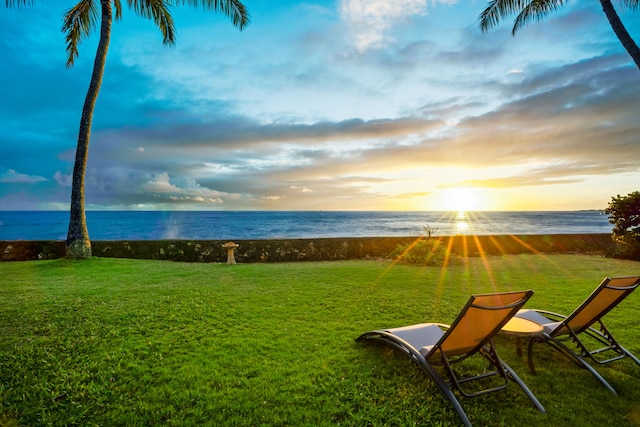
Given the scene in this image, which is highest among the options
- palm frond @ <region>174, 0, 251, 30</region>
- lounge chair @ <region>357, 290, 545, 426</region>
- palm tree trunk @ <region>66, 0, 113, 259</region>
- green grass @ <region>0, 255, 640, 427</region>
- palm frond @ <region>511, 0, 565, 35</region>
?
palm frond @ <region>174, 0, 251, 30</region>

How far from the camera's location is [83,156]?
9.97m

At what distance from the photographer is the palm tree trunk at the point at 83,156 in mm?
9938

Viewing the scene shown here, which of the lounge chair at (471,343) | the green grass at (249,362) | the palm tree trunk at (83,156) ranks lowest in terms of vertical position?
the green grass at (249,362)

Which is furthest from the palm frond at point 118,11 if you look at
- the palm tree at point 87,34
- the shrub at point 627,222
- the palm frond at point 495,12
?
the shrub at point 627,222

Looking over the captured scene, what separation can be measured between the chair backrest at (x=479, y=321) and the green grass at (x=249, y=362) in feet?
1.53

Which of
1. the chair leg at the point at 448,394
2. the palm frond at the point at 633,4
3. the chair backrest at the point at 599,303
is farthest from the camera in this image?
the palm frond at the point at 633,4

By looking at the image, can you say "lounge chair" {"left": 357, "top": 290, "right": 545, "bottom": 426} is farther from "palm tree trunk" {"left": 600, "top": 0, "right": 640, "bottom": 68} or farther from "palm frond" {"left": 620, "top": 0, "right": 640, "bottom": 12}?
"palm frond" {"left": 620, "top": 0, "right": 640, "bottom": 12}

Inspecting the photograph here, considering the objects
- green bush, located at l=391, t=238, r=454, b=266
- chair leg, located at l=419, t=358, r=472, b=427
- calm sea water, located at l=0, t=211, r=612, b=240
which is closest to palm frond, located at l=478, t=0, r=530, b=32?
green bush, located at l=391, t=238, r=454, b=266

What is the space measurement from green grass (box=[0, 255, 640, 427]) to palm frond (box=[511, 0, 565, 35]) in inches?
310

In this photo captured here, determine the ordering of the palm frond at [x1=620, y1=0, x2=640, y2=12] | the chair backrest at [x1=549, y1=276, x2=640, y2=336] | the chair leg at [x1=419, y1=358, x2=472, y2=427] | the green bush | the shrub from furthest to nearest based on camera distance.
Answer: the shrub < the green bush < the palm frond at [x1=620, y1=0, x2=640, y2=12] < the chair backrest at [x1=549, y1=276, x2=640, y2=336] < the chair leg at [x1=419, y1=358, x2=472, y2=427]

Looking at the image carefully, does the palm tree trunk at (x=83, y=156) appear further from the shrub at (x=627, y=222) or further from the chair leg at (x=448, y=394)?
the shrub at (x=627, y=222)

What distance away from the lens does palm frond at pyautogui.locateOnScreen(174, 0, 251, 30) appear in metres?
10.6

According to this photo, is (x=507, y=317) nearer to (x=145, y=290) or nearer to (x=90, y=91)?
(x=145, y=290)

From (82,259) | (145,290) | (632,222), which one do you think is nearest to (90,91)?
(82,259)
